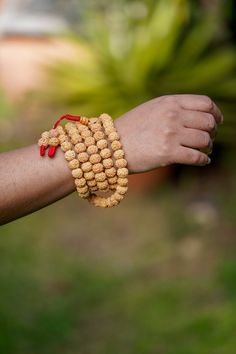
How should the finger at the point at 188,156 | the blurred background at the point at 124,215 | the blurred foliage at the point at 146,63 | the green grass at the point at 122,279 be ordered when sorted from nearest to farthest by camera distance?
the finger at the point at 188,156 < the green grass at the point at 122,279 < the blurred background at the point at 124,215 < the blurred foliage at the point at 146,63

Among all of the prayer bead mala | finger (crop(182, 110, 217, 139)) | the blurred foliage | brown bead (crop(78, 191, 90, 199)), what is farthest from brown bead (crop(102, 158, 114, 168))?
the blurred foliage

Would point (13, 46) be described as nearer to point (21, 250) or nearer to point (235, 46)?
point (235, 46)

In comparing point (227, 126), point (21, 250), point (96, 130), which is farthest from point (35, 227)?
point (96, 130)

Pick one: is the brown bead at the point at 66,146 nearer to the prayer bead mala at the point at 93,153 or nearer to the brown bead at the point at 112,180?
the prayer bead mala at the point at 93,153

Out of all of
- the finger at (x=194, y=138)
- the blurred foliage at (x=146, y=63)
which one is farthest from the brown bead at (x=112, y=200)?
the blurred foliage at (x=146, y=63)

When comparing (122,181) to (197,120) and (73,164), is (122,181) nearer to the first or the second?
(73,164)

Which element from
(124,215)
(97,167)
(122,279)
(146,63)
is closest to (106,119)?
(97,167)

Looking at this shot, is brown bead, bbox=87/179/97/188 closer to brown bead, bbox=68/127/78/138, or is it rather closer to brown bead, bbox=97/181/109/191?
brown bead, bbox=97/181/109/191

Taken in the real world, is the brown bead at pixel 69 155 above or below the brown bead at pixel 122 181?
Answer: above
